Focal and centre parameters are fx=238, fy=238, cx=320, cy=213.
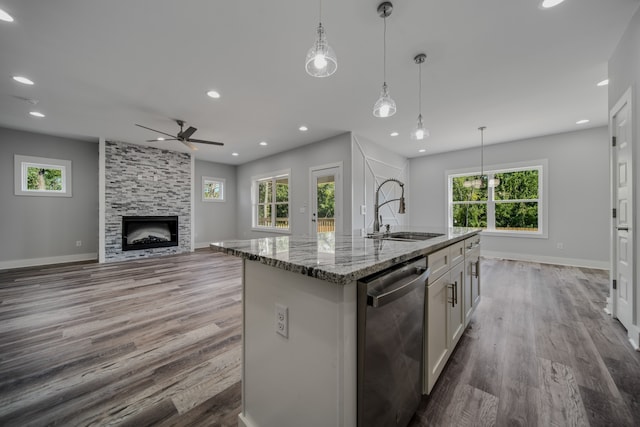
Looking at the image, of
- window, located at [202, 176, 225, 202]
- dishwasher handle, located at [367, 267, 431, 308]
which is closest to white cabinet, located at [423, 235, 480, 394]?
dishwasher handle, located at [367, 267, 431, 308]

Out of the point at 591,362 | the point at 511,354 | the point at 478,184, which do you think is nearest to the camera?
the point at 591,362

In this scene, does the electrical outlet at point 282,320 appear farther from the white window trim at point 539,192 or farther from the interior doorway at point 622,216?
the white window trim at point 539,192

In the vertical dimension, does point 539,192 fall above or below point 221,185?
below

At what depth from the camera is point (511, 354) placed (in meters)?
1.90

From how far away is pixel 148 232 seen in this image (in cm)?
585

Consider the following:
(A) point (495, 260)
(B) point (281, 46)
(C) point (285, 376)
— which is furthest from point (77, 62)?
(A) point (495, 260)

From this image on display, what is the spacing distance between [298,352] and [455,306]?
4.68 feet

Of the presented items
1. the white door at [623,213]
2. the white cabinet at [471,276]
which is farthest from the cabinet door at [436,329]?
the white door at [623,213]

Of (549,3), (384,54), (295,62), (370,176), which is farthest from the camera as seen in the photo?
(370,176)

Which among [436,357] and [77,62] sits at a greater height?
[77,62]

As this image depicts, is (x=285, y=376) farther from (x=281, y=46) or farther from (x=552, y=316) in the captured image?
(x=552, y=316)

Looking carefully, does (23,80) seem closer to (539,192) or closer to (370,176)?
(370,176)

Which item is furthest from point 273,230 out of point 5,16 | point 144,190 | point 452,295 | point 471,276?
point 452,295

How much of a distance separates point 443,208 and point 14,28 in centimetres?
745
